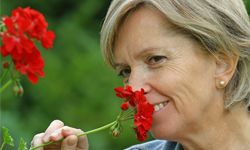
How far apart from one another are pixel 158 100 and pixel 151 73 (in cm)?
11

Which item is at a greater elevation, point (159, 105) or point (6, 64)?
point (159, 105)

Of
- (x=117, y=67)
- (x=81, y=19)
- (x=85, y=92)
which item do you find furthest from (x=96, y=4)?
(x=117, y=67)

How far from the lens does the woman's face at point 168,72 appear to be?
2885 mm

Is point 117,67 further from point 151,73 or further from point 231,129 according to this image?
point 231,129

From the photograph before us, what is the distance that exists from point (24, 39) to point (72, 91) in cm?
429

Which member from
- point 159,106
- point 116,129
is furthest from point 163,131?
point 116,129

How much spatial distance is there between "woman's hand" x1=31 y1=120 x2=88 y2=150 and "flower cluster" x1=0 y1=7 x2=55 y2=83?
0.68 m

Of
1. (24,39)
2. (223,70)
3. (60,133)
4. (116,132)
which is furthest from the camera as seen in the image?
(223,70)

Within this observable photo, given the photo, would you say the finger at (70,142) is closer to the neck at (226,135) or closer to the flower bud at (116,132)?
the flower bud at (116,132)

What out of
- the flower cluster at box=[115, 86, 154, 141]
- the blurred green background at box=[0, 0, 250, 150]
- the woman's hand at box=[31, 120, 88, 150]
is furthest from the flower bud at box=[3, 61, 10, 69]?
the blurred green background at box=[0, 0, 250, 150]

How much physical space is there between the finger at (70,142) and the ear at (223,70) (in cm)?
61

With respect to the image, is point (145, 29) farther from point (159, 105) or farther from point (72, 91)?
point (72, 91)

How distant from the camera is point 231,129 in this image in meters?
3.09

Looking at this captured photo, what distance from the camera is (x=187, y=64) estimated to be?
2930 mm
